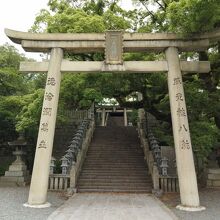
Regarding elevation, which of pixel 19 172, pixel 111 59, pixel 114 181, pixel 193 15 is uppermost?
pixel 193 15

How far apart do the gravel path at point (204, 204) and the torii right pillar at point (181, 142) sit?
426 millimetres

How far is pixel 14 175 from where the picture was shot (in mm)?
17984

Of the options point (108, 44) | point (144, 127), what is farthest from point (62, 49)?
point (144, 127)

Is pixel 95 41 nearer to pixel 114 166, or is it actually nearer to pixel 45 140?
pixel 45 140

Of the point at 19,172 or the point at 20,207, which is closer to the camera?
the point at 20,207

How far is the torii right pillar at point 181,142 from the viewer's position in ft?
36.0

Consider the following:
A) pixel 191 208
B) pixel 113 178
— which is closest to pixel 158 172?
pixel 113 178

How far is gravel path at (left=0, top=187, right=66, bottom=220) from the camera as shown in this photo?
944cm

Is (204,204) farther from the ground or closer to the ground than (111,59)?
closer to the ground

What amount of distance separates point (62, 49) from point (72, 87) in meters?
3.81

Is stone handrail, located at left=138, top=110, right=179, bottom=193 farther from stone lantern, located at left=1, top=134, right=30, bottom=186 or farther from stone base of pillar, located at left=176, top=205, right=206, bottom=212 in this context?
stone lantern, located at left=1, top=134, right=30, bottom=186

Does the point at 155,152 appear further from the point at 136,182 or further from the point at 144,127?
the point at 144,127

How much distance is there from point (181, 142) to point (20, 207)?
5664 mm

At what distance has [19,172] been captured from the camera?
59.1 feet
